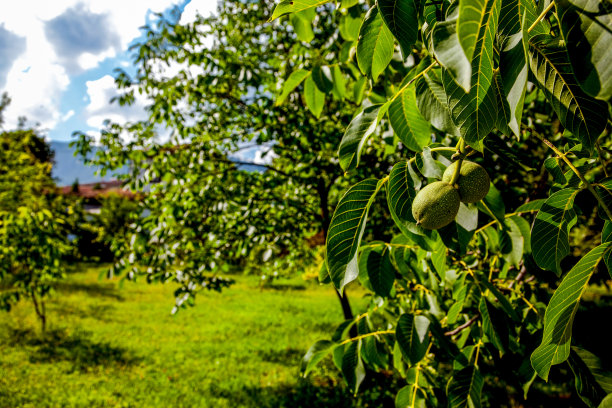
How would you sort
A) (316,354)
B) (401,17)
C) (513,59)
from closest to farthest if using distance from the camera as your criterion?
(513,59) < (401,17) < (316,354)

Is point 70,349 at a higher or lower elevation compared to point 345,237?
lower

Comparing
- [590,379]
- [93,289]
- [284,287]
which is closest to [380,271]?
[590,379]

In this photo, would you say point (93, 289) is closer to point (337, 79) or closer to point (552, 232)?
point (337, 79)

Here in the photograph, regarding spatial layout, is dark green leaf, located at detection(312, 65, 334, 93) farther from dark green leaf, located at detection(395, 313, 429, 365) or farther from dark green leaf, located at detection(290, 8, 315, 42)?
dark green leaf, located at detection(395, 313, 429, 365)

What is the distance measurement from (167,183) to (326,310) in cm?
688

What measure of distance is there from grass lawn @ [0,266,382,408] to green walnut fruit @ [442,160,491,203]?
15.1ft

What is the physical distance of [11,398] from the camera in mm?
4984

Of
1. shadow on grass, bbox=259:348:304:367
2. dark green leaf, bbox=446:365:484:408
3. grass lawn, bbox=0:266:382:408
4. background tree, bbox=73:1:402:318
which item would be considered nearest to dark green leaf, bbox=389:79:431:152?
dark green leaf, bbox=446:365:484:408

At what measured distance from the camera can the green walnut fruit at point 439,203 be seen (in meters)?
0.76

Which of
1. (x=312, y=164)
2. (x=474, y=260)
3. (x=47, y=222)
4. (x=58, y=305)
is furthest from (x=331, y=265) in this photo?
(x=58, y=305)

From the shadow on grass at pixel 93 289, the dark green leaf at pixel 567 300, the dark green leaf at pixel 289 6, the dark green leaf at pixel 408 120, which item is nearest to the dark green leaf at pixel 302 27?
the dark green leaf at pixel 289 6

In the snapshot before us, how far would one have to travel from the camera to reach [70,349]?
6848mm

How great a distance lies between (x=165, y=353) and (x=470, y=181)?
23.3 feet

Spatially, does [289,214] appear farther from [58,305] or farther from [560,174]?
[58,305]
